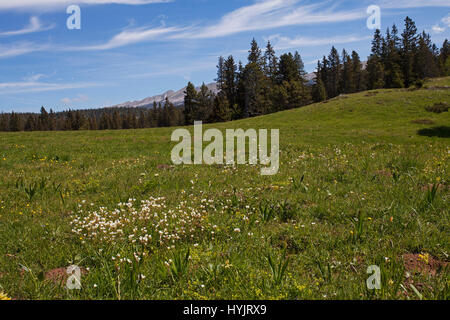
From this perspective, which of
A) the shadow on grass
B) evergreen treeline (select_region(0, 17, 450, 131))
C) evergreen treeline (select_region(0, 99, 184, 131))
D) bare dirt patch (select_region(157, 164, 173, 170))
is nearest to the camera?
bare dirt patch (select_region(157, 164, 173, 170))

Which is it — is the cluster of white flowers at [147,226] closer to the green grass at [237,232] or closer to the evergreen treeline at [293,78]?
the green grass at [237,232]

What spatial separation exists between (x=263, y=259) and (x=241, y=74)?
292 feet

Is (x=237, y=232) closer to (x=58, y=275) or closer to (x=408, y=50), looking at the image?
(x=58, y=275)

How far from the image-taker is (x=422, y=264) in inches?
183

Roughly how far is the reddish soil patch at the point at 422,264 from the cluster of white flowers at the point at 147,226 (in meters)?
3.54

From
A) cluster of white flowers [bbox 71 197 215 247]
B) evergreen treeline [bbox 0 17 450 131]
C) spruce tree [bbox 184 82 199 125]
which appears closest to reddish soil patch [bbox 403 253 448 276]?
cluster of white flowers [bbox 71 197 215 247]

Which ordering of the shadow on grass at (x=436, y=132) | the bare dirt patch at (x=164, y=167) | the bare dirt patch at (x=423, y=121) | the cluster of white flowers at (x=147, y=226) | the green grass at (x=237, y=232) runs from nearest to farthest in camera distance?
the green grass at (x=237, y=232) < the cluster of white flowers at (x=147, y=226) < the bare dirt patch at (x=164, y=167) < the shadow on grass at (x=436, y=132) < the bare dirt patch at (x=423, y=121)

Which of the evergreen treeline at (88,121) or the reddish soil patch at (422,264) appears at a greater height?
the evergreen treeline at (88,121)

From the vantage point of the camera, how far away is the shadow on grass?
30013 mm

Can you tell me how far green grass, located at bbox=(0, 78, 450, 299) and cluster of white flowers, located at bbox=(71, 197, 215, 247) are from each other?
0.15ft

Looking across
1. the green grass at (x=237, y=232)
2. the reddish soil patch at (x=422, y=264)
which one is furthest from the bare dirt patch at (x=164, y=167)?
the reddish soil patch at (x=422, y=264)

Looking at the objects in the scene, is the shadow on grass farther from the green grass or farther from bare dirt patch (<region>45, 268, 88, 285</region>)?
bare dirt patch (<region>45, 268, 88, 285</region>)

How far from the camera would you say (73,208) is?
7664 millimetres

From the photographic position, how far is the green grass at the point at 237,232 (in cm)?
405
